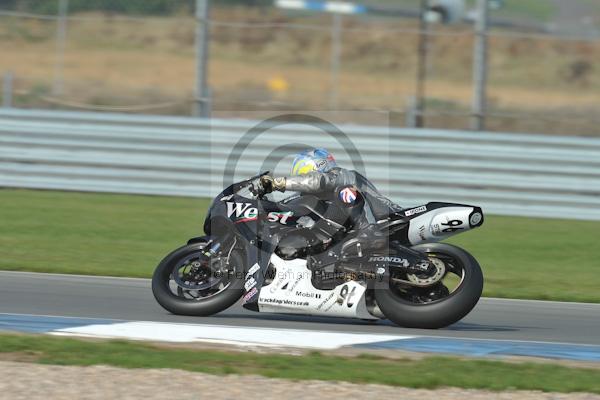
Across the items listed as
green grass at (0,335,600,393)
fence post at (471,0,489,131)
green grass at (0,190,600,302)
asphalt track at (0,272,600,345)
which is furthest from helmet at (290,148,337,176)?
fence post at (471,0,489,131)

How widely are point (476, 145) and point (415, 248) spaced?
6955 mm

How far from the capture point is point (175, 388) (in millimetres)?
6062

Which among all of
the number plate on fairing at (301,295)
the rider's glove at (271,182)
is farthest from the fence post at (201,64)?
the number plate on fairing at (301,295)

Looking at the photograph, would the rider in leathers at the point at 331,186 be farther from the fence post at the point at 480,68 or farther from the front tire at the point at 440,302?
the fence post at the point at 480,68

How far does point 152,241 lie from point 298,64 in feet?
54.4

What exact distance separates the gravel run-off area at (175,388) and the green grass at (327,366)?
0.15 m

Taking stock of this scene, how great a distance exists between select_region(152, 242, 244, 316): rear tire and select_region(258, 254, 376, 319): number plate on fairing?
0.22m

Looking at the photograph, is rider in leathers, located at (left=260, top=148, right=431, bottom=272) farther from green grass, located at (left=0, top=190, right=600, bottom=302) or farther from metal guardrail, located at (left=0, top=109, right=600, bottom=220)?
metal guardrail, located at (left=0, top=109, right=600, bottom=220)

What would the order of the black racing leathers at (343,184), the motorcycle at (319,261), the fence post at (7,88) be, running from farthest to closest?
the fence post at (7,88), the black racing leathers at (343,184), the motorcycle at (319,261)

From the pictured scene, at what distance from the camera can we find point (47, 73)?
27906 mm

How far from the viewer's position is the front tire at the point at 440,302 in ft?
25.7

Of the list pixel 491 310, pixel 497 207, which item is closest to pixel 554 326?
pixel 491 310

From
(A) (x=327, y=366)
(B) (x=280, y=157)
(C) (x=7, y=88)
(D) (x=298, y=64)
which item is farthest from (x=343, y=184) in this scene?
(D) (x=298, y=64)

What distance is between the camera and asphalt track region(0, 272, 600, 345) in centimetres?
828
